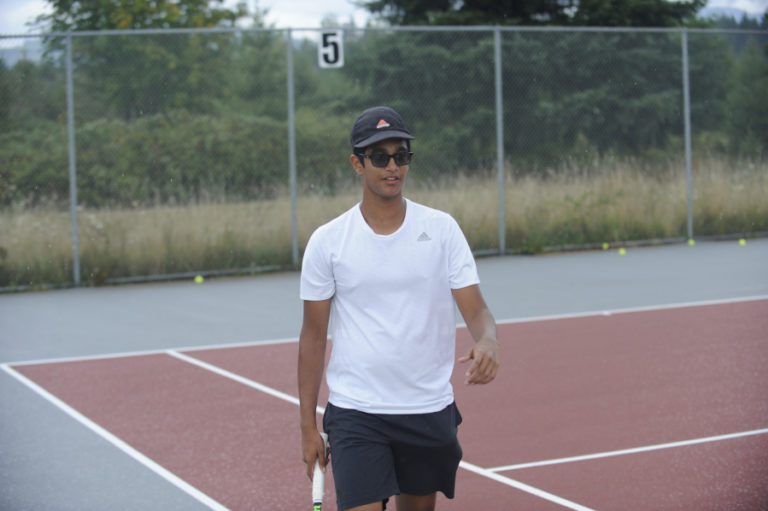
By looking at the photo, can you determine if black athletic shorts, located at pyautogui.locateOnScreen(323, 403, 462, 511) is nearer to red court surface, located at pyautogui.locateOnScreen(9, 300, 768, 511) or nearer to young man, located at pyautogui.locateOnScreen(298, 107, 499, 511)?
young man, located at pyautogui.locateOnScreen(298, 107, 499, 511)

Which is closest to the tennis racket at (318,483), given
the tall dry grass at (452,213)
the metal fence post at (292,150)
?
the metal fence post at (292,150)

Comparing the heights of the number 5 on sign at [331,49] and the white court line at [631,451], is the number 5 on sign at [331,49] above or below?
above

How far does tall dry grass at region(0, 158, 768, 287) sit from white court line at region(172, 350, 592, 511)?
476 cm

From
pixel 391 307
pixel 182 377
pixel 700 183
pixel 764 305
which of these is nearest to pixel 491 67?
pixel 700 183

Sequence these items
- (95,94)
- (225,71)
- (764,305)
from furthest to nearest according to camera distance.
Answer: (225,71), (95,94), (764,305)

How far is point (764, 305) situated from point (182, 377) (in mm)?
6226

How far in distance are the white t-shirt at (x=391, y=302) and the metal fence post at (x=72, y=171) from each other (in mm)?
10205

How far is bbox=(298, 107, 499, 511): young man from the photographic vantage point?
3508mm

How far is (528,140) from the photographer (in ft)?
58.6

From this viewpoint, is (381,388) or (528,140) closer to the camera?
(381,388)

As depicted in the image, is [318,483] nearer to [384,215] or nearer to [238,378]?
[384,215]

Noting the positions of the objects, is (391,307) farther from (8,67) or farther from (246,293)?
(8,67)

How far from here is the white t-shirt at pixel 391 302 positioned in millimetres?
3510

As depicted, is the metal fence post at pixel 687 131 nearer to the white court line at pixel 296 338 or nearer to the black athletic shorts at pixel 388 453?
the white court line at pixel 296 338
